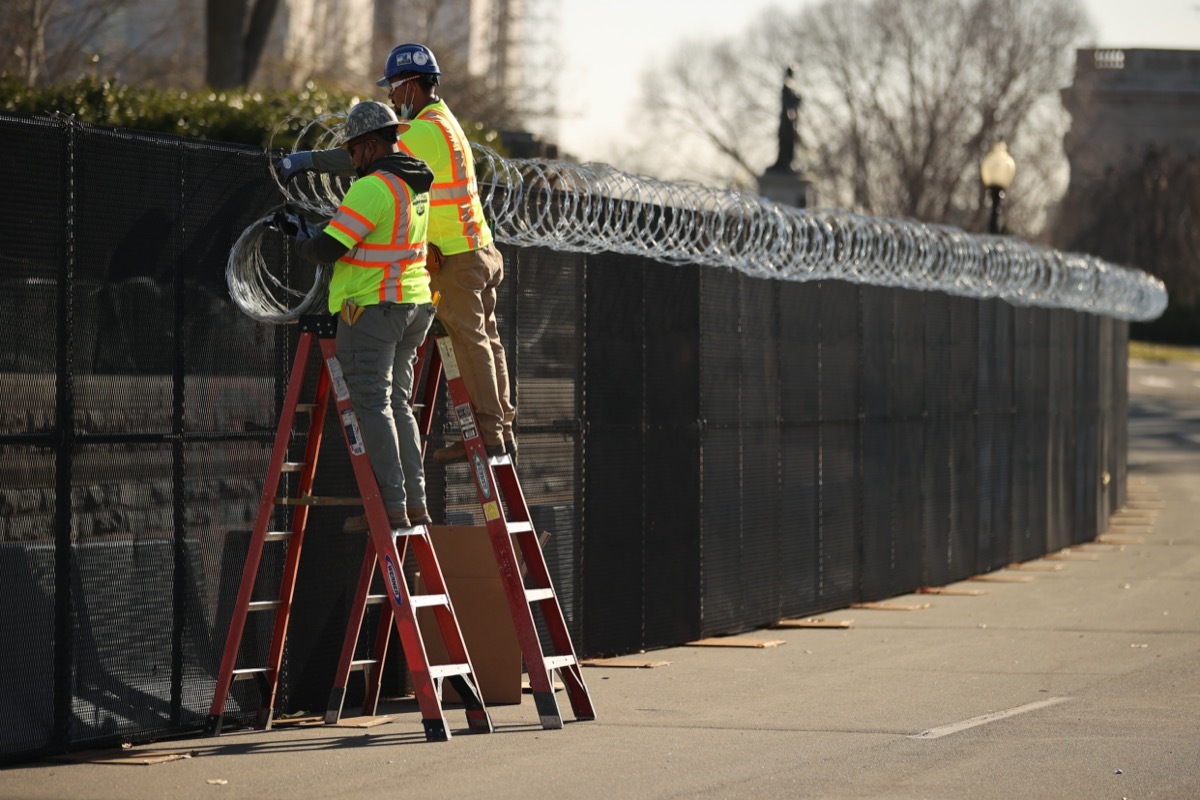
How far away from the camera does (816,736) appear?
30.9 ft

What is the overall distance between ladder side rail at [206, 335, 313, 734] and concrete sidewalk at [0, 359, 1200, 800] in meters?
0.27

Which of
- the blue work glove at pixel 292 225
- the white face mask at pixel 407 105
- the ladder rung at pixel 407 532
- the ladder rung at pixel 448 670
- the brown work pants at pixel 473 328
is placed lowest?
the ladder rung at pixel 448 670

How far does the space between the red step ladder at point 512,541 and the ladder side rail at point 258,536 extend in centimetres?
82

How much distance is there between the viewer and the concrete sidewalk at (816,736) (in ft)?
26.5

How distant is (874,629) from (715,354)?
2.48m

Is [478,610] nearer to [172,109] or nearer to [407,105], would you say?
[407,105]

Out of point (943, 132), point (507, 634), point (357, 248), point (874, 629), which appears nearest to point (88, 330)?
point (357, 248)

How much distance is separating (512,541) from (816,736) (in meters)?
1.79

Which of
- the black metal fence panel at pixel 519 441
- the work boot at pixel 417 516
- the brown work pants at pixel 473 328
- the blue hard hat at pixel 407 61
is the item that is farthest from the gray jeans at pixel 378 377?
the blue hard hat at pixel 407 61

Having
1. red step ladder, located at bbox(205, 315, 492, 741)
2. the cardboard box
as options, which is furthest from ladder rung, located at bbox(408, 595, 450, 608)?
the cardboard box

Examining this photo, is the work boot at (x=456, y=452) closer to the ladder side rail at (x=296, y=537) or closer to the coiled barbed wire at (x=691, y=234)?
the ladder side rail at (x=296, y=537)

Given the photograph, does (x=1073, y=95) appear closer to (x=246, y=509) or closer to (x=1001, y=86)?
Result: (x=1001, y=86)

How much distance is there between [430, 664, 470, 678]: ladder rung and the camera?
888cm

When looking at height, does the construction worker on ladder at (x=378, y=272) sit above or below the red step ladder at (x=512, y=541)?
above
